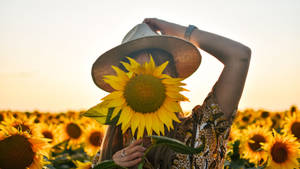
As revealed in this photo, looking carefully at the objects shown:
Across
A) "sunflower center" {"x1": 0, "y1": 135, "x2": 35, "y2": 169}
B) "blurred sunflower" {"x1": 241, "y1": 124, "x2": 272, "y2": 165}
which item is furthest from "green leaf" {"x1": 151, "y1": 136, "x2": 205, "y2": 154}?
"blurred sunflower" {"x1": 241, "y1": 124, "x2": 272, "y2": 165}

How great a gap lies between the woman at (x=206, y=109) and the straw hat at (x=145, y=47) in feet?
0.17

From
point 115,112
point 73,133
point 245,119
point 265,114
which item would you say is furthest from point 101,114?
point 265,114

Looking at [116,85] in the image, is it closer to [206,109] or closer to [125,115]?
[125,115]

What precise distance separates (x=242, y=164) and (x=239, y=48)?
2.43 metres

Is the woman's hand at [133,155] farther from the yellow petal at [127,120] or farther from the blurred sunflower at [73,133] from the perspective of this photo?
the blurred sunflower at [73,133]

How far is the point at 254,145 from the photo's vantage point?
14.0 feet

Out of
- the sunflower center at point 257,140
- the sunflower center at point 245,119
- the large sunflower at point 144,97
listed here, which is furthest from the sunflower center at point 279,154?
the sunflower center at point 245,119

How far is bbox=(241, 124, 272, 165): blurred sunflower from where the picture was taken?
13.1 feet

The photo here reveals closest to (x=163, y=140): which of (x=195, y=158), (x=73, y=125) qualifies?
(x=195, y=158)

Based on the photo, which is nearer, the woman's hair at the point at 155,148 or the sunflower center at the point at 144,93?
the sunflower center at the point at 144,93

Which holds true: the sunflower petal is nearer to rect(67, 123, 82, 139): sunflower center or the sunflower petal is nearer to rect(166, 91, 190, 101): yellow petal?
rect(166, 91, 190, 101): yellow petal

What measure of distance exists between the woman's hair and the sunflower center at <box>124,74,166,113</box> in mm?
747

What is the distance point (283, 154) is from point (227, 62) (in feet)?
6.09

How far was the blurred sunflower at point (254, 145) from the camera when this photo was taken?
4.00 m
